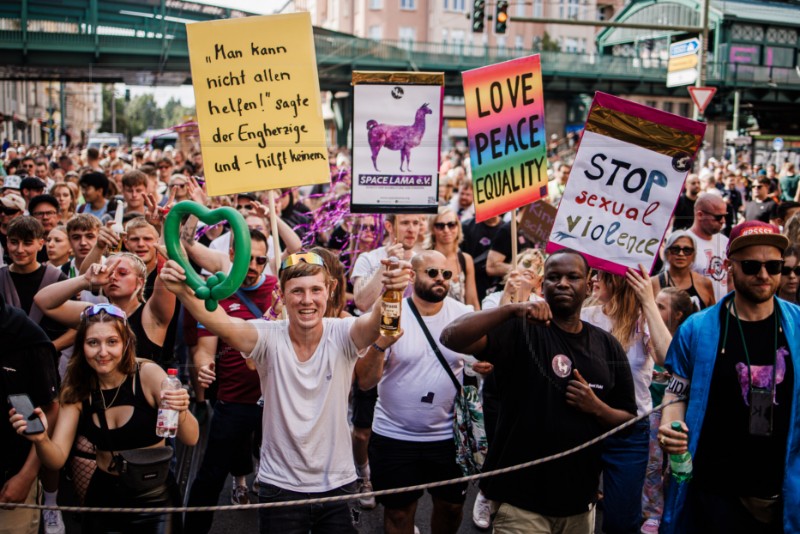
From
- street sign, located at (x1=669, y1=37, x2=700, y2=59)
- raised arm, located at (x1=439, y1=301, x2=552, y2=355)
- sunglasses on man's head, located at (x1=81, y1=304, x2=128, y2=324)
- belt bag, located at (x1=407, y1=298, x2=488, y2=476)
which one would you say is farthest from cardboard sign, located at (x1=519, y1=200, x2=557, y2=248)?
street sign, located at (x1=669, y1=37, x2=700, y2=59)

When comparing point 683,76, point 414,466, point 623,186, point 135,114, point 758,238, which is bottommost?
point 135,114

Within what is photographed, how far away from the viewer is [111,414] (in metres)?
3.67

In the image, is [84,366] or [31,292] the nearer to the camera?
[84,366]

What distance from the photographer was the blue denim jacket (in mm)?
3506

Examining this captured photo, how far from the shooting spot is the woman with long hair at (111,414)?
12.0ft

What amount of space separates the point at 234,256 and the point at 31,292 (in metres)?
2.17

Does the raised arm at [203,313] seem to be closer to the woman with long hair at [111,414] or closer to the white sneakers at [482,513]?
the woman with long hair at [111,414]

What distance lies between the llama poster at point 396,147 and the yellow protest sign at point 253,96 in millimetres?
264

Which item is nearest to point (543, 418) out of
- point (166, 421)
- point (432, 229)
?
point (166, 421)

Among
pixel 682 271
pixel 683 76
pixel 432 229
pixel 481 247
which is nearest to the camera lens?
pixel 682 271

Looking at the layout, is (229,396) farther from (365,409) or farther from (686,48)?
Result: (686,48)

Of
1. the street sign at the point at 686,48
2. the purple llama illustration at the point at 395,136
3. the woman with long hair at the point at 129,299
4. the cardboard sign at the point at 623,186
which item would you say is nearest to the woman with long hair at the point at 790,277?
the cardboard sign at the point at 623,186

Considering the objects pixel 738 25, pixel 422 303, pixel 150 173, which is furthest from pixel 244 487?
pixel 738 25

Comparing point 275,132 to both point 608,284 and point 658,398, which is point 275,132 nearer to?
point 608,284
